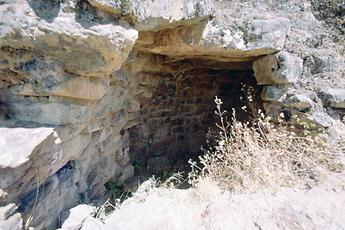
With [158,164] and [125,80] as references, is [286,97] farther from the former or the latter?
[158,164]

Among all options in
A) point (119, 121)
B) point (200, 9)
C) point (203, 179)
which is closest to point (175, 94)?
point (119, 121)

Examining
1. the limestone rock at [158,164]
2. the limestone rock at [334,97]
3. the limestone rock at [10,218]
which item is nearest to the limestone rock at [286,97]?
the limestone rock at [334,97]

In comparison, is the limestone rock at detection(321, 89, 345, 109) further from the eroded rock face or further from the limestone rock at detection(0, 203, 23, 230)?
the limestone rock at detection(0, 203, 23, 230)

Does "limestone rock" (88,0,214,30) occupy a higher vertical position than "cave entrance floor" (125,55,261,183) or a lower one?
higher

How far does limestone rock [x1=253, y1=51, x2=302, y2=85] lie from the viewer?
294 cm

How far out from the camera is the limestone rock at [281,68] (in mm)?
2938

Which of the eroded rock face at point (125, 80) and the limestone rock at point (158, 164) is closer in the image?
the eroded rock face at point (125, 80)

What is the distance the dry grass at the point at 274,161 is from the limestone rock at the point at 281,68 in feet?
1.48

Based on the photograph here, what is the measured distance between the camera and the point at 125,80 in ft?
9.63

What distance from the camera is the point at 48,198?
7.17 feet

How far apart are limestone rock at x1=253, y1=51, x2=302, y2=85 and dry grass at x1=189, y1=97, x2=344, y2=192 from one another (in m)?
0.45

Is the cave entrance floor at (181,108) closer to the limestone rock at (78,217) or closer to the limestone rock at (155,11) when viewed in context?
the limestone rock at (155,11)

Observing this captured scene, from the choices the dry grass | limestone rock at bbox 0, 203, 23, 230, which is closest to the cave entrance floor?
the dry grass

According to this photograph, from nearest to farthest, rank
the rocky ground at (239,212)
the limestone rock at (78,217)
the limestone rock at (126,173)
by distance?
1. the rocky ground at (239,212)
2. the limestone rock at (78,217)
3. the limestone rock at (126,173)
